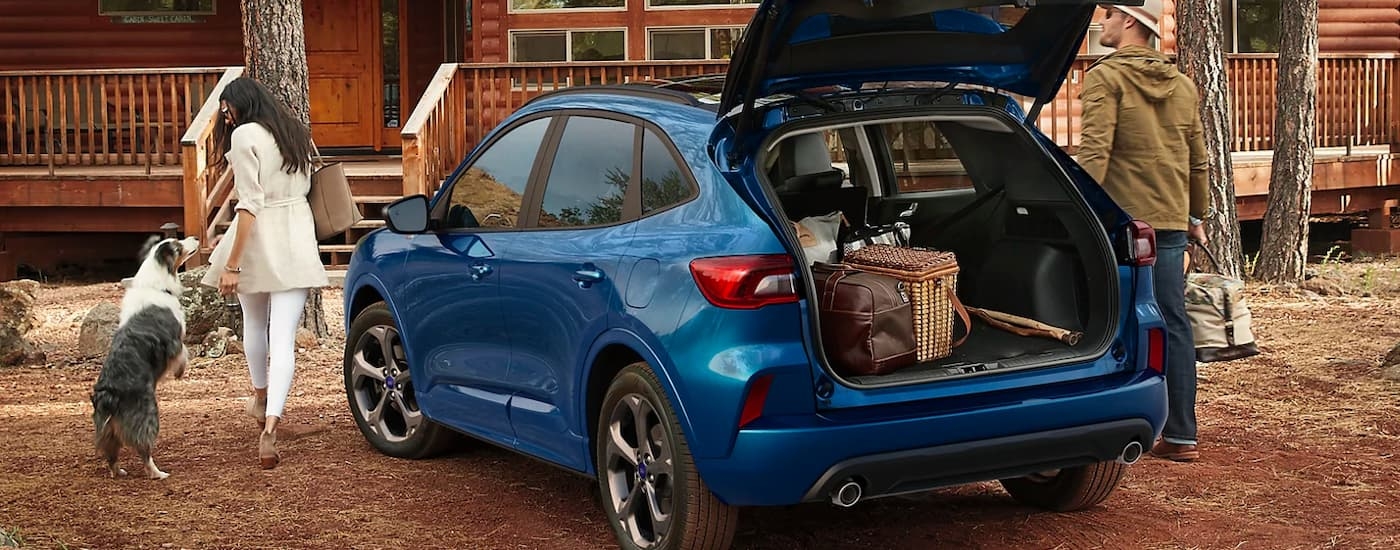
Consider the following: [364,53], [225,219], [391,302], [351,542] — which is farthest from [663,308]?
[364,53]

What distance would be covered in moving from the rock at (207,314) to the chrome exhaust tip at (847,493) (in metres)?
7.24

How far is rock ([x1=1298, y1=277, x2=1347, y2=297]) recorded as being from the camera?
1285cm

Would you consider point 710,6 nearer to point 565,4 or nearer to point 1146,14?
point 565,4

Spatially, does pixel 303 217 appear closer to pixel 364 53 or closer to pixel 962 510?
pixel 962 510

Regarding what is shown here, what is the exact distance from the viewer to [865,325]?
15.7 ft

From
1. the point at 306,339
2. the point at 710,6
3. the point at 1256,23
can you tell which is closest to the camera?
the point at 306,339

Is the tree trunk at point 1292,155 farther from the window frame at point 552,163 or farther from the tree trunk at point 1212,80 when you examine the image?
the window frame at point 552,163

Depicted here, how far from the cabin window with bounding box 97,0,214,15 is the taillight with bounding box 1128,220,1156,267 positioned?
15292mm

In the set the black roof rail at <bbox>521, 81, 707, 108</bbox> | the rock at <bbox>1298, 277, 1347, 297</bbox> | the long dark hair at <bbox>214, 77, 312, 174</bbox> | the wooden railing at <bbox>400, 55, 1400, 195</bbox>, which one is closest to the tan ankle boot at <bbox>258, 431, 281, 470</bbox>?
the long dark hair at <bbox>214, 77, 312, 174</bbox>

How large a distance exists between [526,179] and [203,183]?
8.86 m

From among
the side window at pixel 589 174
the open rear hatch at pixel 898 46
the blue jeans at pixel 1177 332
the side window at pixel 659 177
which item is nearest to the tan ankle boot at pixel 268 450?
the side window at pixel 589 174

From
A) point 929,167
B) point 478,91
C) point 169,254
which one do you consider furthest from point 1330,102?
point 169,254

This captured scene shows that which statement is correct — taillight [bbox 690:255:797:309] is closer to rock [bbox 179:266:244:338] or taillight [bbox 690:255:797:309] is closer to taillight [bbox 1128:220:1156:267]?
taillight [bbox 1128:220:1156:267]

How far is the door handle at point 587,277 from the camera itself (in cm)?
519
